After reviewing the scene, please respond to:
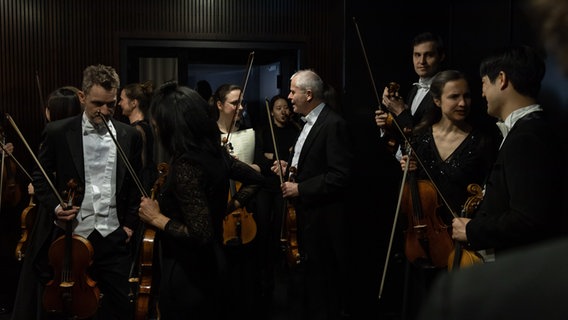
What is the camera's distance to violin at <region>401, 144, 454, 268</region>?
3.35m

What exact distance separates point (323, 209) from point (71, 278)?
1.41 meters

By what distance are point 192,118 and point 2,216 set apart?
10.9 feet

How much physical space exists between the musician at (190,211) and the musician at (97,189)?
88 cm

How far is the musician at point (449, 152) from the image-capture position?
3.40 meters

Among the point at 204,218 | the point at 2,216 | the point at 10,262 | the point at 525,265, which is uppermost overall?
the point at 525,265

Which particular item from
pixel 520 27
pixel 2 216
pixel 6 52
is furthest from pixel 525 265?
pixel 6 52

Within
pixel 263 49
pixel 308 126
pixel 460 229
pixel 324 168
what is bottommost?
pixel 460 229

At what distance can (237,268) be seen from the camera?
4.80 m

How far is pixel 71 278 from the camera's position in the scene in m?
3.37

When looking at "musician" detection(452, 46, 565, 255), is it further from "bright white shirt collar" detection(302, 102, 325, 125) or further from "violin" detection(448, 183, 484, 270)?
"bright white shirt collar" detection(302, 102, 325, 125)

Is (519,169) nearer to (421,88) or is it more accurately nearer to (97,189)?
(421,88)

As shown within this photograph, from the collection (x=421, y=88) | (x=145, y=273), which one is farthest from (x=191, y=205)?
(x=421, y=88)

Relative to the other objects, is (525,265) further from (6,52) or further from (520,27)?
(6,52)

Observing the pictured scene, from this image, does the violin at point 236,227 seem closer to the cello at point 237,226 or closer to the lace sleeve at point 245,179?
the cello at point 237,226
